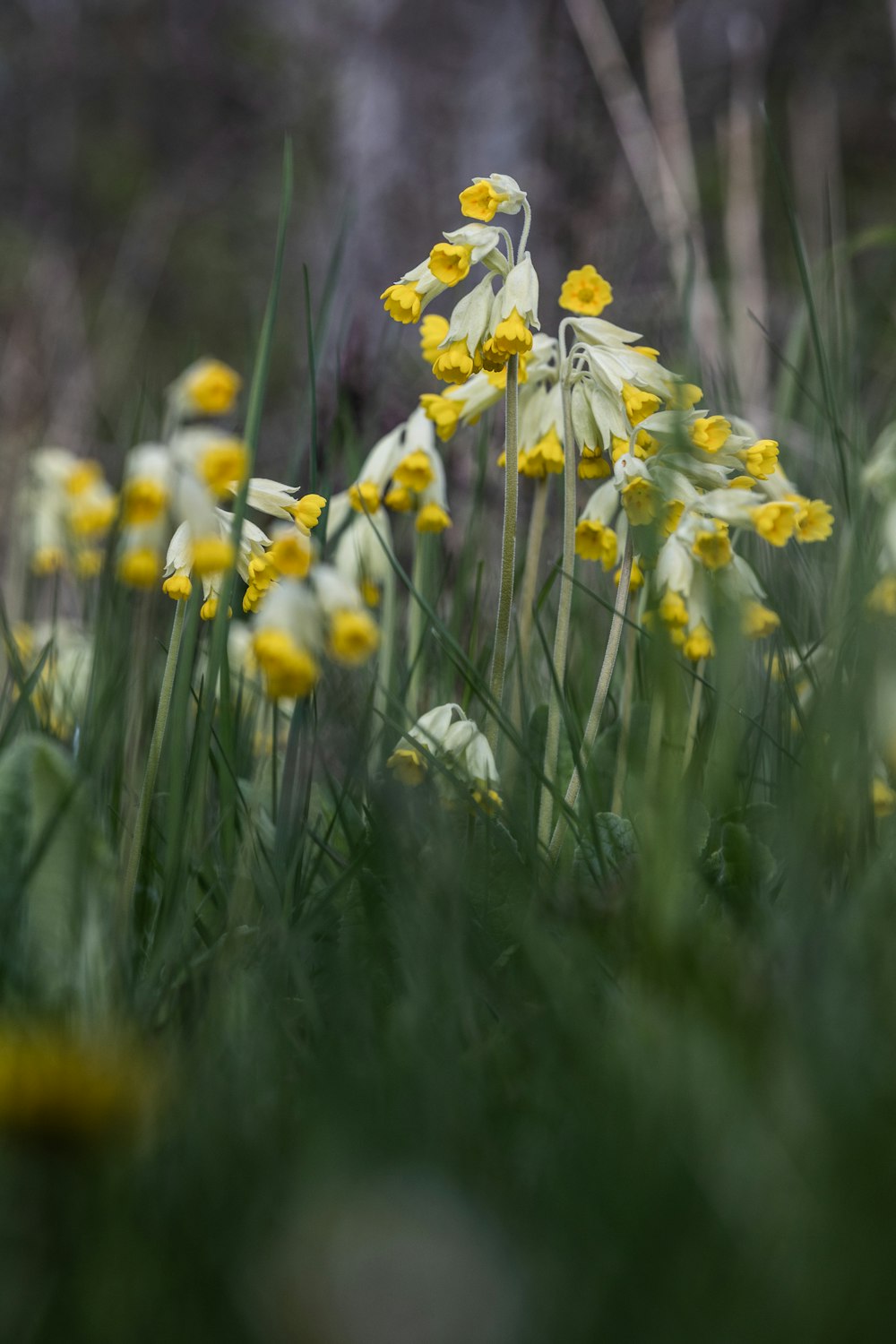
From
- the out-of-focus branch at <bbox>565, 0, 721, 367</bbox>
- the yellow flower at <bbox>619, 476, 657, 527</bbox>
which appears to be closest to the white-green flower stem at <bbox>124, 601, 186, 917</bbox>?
the yellow flower at <bbox>619, 476, 657, 527</bbox>

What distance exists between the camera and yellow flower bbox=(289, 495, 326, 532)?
1347 millimetres

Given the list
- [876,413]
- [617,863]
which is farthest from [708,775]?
[876,413]

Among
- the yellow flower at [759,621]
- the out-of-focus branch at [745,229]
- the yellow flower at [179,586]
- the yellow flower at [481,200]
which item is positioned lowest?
the yellow flower at [179,586]

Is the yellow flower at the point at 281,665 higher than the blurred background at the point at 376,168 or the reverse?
the reverse

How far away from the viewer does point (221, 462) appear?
0.94 m

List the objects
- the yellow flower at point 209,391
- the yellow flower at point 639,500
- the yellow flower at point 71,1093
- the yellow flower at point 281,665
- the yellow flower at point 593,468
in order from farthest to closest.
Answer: the yellow flower at point 593,468
the yellow flower at point 639,500
the yellow flower at point 209,391
the yellow flower at point 281,665
the yellow flower at point 71,1093

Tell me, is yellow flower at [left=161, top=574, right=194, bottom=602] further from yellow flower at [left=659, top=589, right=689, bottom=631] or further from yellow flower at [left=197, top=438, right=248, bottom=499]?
yellow flower at [left=659, top=589, right=689, bottom=631]

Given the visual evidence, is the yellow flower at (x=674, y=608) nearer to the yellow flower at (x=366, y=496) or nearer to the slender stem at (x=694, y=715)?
the slender stem at (x=694, y=715)

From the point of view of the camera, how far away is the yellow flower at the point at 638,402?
147 centimetres

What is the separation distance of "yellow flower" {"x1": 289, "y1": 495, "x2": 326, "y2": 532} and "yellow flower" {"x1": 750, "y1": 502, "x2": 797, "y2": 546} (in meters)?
0.49

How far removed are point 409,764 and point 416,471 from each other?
57 cm

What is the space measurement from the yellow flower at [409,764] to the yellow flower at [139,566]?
0.48m

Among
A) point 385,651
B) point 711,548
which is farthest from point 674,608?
point 385,651

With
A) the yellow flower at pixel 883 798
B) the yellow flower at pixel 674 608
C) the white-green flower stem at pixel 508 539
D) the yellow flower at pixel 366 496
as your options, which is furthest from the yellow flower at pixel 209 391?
the yellow flower at pixel 883 798
